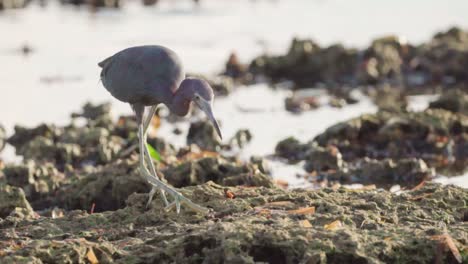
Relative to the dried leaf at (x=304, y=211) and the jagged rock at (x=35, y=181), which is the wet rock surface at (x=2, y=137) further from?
the dried leaf at (x=304, y=211)

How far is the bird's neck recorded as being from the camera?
712 cm

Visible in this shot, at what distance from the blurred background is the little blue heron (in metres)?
3.00

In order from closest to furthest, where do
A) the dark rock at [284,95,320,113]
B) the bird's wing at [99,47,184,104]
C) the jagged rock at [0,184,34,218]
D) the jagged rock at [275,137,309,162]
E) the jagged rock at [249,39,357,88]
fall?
1. the bird's wing at [99,47,184,104]
2. the jagged rock at [0,184,34,218]
3. the jagged rock at [275,137,309,162]
4. the dark rock at [284,95,320,113]
5. the jagged rock at [249,39,357,88]

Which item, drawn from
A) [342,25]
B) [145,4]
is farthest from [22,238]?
[145,4]

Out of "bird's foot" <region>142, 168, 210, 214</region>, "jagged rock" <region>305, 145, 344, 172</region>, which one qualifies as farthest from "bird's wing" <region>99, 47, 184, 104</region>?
"jagged rock" <region>305, 145, 344, 172</region>

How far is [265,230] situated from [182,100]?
1.42m

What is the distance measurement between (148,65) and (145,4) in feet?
52.2

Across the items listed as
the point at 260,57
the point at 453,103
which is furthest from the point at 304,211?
the point at 260,57

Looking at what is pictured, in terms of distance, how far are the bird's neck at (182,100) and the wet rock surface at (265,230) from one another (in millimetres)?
572

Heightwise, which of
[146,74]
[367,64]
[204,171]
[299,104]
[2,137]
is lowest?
[2,137]

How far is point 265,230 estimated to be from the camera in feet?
20.0

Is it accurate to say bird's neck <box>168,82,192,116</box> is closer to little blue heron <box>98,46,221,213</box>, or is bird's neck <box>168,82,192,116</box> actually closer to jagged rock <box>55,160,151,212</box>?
little blue heron <box>98,46,221,213</box>

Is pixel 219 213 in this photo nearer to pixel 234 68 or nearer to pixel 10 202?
pixel 10 202

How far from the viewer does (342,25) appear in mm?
20562
